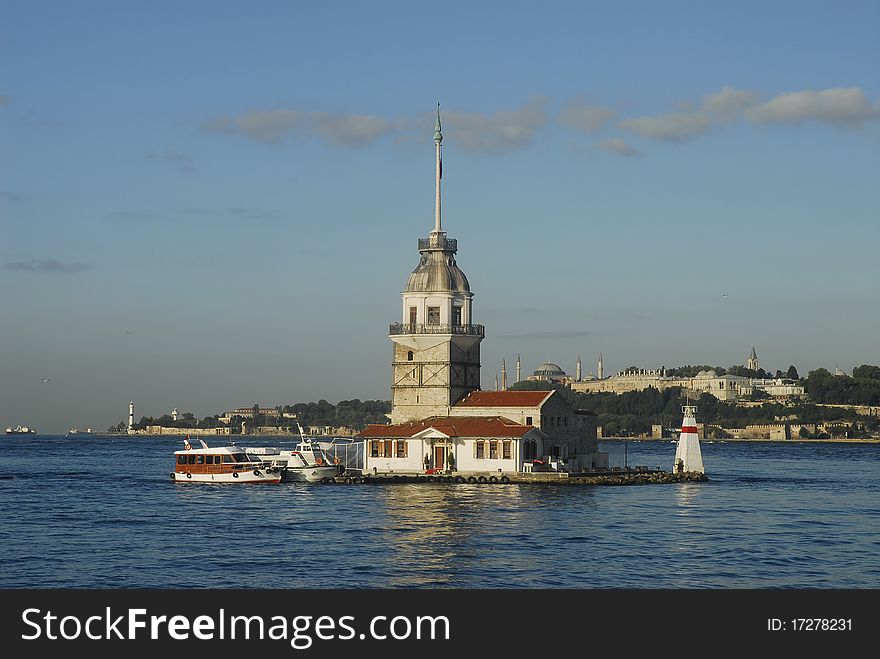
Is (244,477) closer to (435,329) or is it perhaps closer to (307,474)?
(307,474)

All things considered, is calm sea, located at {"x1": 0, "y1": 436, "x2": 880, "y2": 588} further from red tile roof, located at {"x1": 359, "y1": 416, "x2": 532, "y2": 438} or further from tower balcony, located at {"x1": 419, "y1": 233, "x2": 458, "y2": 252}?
tower balcony, located at {"x1": 419, "y1": 233, "x2": 458, "y2": 252}

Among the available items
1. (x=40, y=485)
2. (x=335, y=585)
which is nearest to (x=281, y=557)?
(x=335, y=585)

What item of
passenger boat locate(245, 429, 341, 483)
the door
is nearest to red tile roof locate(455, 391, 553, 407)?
the door

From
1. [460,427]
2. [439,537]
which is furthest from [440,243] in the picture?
[439,537]

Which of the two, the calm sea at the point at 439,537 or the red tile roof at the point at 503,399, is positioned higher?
the red tile roof at the point at 503,399

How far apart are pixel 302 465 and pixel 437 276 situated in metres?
17.4

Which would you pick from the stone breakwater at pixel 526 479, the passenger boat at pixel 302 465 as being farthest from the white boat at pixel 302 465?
the stone breakwater at pixel 526 479

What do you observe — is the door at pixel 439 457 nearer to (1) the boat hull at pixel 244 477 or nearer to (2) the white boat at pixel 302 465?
(2) the white boat at pixel 302 465

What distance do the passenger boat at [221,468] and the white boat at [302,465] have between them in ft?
2.84

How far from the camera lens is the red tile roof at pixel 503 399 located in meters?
92.0

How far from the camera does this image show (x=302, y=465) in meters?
98.8

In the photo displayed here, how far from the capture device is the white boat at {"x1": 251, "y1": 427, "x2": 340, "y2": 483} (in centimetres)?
9656
